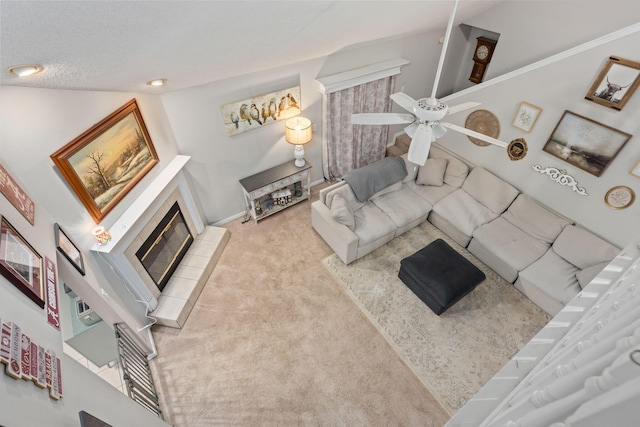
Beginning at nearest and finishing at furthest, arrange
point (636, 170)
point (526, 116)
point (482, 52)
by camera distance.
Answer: point (636, 170)
point (526, 116)
point (482, 52)

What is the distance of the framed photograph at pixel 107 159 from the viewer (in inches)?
89.1

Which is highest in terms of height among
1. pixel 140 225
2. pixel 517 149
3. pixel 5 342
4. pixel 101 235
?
pixel 5 342

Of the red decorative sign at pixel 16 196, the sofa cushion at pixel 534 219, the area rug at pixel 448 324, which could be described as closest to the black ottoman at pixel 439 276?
the area rug at pixel 448 324

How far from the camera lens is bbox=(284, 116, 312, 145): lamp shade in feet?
13.3

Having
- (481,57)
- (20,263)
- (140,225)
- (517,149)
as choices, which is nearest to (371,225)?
(517,149)

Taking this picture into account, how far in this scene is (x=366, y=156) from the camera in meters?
5.34

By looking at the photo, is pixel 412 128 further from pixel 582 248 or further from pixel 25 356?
pixel 582 248

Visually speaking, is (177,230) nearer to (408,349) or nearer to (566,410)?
(408,349)

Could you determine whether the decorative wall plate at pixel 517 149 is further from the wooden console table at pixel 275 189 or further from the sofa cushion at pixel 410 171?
the wooden console table at pixel 275 189

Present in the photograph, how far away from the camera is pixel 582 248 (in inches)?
135

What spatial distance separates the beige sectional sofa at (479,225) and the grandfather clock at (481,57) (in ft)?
5.55

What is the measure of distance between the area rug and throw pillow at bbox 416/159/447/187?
1.20 meters

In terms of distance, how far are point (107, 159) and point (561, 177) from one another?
16.3 ft

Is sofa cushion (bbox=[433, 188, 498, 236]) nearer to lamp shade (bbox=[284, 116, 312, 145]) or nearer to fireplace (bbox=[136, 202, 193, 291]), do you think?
lamp shade (bbox=[284, 116, 312, 145])
